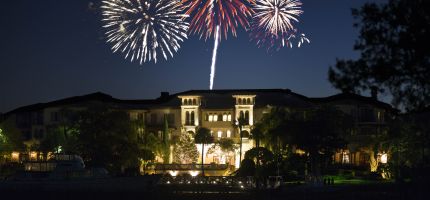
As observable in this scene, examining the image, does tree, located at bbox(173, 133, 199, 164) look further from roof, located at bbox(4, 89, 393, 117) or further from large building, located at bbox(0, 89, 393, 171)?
roof, located at bbox(4, 89, 393, 117)

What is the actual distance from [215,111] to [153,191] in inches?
1458

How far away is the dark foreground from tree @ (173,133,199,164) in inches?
947

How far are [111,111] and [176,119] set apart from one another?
22384 mm

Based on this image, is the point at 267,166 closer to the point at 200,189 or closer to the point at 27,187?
the point at 200,189

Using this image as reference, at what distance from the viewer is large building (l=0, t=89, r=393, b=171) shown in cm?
9200

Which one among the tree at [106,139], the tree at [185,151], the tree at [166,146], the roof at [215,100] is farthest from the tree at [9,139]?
the tree at [185,151]

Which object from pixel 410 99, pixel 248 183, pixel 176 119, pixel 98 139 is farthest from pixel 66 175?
pixel 410 99

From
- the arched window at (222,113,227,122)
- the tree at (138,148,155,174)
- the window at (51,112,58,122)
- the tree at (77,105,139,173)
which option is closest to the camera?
the tree at (77,105,139,173)

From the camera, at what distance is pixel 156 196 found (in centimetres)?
5634

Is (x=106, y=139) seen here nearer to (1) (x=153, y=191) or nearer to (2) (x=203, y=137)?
(1) (x=153, y=191)

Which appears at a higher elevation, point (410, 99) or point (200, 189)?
point (410, 99)

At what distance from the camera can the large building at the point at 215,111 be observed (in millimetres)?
92000

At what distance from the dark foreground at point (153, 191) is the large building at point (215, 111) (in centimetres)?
2940

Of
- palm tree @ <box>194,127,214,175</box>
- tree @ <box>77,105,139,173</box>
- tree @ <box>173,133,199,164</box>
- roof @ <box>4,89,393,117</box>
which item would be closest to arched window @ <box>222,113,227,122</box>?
roof @ <box>4,89,393,117</box>
